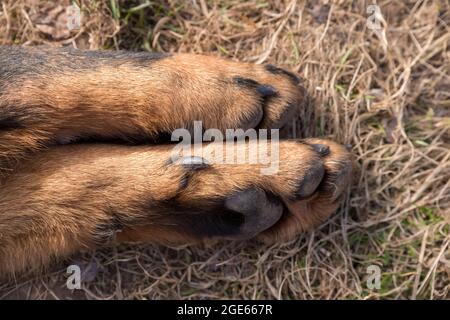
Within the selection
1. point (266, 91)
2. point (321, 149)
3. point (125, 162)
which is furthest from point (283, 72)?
point (125, 162)

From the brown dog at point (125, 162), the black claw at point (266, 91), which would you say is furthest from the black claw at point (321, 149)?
the black claw at point (266, 91)

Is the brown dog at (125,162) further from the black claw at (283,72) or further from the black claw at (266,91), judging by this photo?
the black claw at (283,72)

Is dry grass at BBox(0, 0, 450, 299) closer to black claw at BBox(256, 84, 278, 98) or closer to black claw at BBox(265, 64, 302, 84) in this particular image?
black claw at BBox(265, 64, 302, 84)

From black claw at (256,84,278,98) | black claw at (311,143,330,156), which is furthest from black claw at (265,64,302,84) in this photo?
black claw at (311,143,330,156)

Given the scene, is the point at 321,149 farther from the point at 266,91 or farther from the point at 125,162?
the point at 125,162
